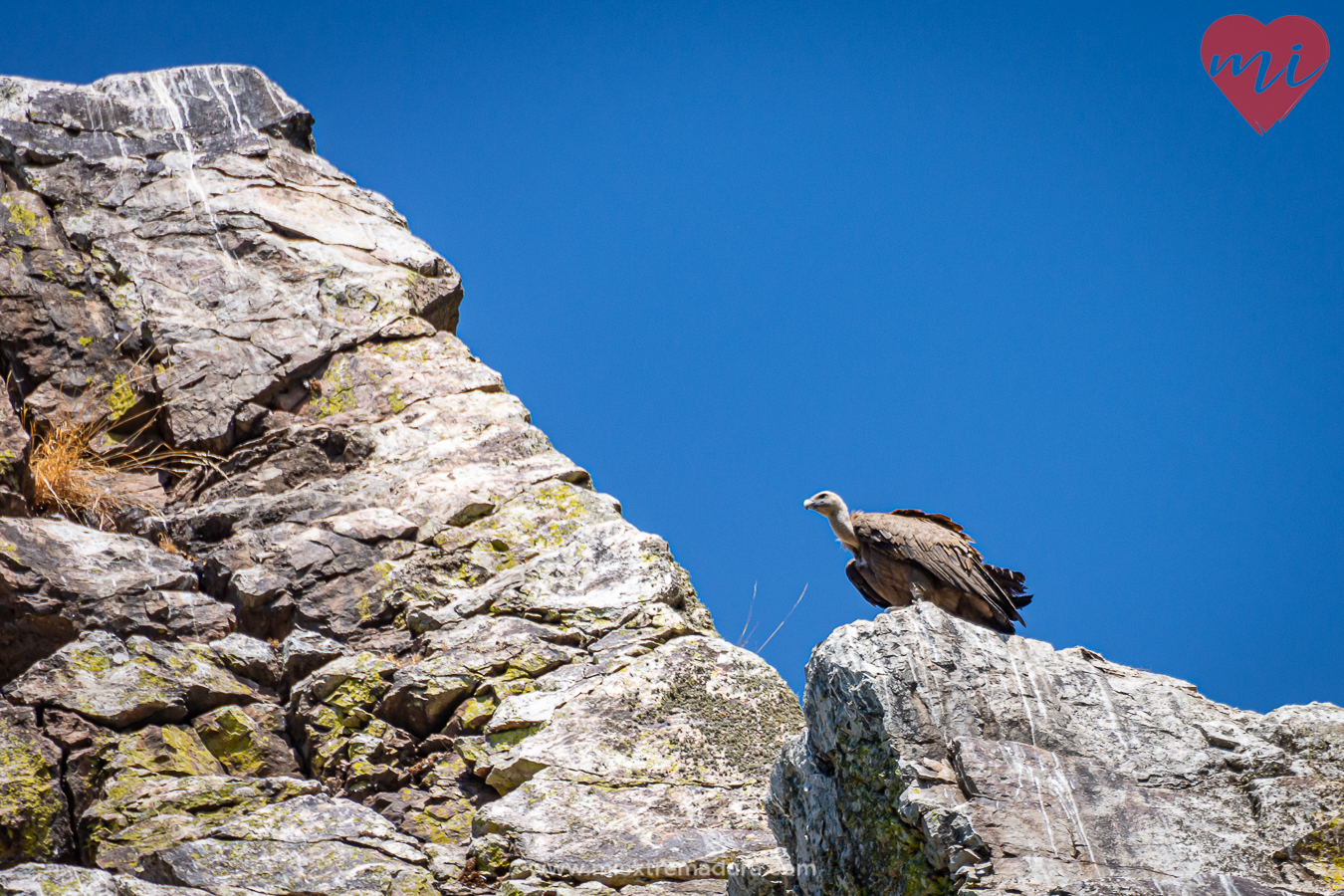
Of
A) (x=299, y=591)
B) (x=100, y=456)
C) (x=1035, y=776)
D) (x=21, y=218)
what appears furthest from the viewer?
(x=21, y=218)

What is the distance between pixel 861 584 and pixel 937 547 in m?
0.99

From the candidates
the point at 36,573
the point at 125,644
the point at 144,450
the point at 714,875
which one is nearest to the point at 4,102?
the point at 144,450

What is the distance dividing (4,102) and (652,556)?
9523mm

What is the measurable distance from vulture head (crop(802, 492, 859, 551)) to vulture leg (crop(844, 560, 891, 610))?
0.15 metres

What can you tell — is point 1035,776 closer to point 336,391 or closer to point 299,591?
point 299,591

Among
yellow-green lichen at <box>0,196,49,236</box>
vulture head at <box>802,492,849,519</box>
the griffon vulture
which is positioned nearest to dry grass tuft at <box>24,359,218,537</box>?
yellow-green lichen at <box>0,196,49,236</box>

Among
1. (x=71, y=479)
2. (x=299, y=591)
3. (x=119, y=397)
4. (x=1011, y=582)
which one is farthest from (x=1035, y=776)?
(x=119, y=397)

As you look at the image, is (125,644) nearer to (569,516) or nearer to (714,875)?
(569,516)

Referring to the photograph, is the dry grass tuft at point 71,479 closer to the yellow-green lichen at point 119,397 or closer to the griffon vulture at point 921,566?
the yellow-green lichen at point 119,397

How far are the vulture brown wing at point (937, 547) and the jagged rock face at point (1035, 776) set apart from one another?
0.86 metres

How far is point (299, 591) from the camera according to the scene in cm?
897

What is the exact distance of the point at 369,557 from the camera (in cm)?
927

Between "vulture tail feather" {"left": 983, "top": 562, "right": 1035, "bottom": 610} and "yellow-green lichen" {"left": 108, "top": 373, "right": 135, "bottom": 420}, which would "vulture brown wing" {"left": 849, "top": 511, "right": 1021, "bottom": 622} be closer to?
"vulture tail feather" {"left": 983, "top": 562, "right": 1035, "bottom": 610}

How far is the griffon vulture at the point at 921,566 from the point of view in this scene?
7.10 metres
